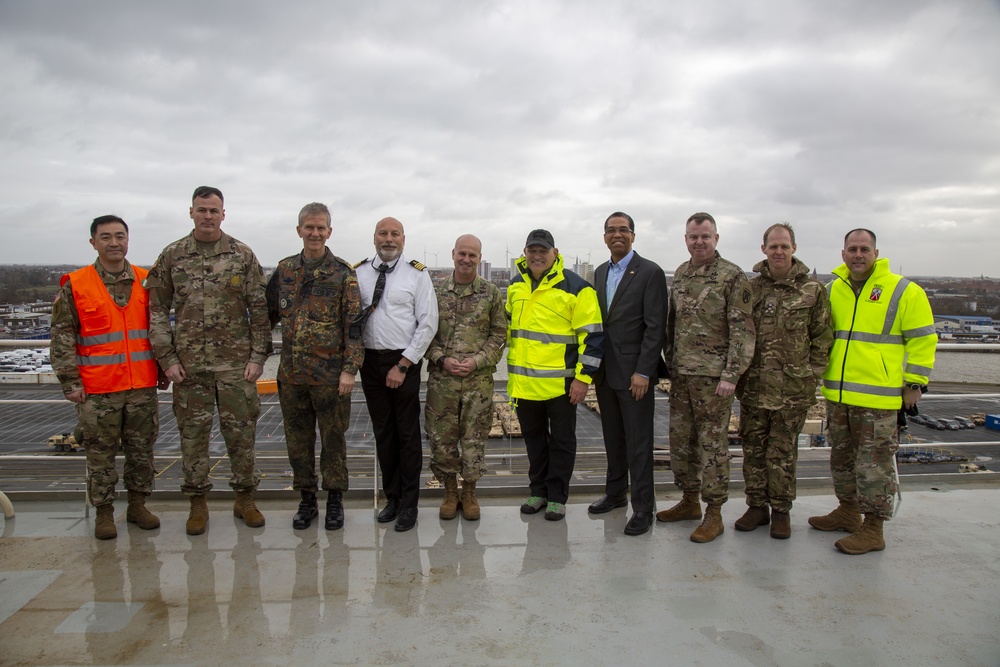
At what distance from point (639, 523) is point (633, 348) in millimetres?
1049

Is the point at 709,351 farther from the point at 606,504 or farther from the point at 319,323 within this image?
the point at 319,323

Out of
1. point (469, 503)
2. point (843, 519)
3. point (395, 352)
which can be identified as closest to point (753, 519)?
point (843, 519)

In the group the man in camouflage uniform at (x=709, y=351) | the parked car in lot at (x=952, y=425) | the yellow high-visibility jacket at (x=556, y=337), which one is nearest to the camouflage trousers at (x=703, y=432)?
the man in camouflage uniform at (x=709, y=351)

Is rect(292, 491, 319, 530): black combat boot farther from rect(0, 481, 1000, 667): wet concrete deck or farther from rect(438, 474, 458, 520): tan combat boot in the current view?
rect(438, 474, 458, 520): tan combat boot

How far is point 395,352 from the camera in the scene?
3406 mm

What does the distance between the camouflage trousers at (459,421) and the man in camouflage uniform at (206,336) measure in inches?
43.2

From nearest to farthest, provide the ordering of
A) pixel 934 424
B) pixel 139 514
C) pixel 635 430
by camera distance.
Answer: pixel 139 514 < pixel 635 430 < pixel 934 424

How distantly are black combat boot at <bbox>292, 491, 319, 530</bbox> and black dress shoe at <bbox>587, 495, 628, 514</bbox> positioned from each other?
174 centimetres

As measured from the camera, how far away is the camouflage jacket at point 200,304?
10.8 feet

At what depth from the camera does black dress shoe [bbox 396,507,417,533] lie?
3314mm

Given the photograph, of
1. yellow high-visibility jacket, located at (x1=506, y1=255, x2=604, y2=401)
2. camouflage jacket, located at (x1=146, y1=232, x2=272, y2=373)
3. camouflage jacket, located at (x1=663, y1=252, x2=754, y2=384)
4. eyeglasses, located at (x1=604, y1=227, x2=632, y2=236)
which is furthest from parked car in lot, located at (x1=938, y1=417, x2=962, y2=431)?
camouflage jacket, located at (x1=146, y1=232, x2=272, y2=373)

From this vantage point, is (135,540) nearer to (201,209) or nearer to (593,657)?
(201,209)

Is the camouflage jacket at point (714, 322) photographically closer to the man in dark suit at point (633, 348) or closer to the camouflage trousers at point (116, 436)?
the man in dark suit at point (633, 348)

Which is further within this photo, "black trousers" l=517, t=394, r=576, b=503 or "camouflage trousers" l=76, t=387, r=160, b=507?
"black trousers" l=517, t=394, r=576, b=503
